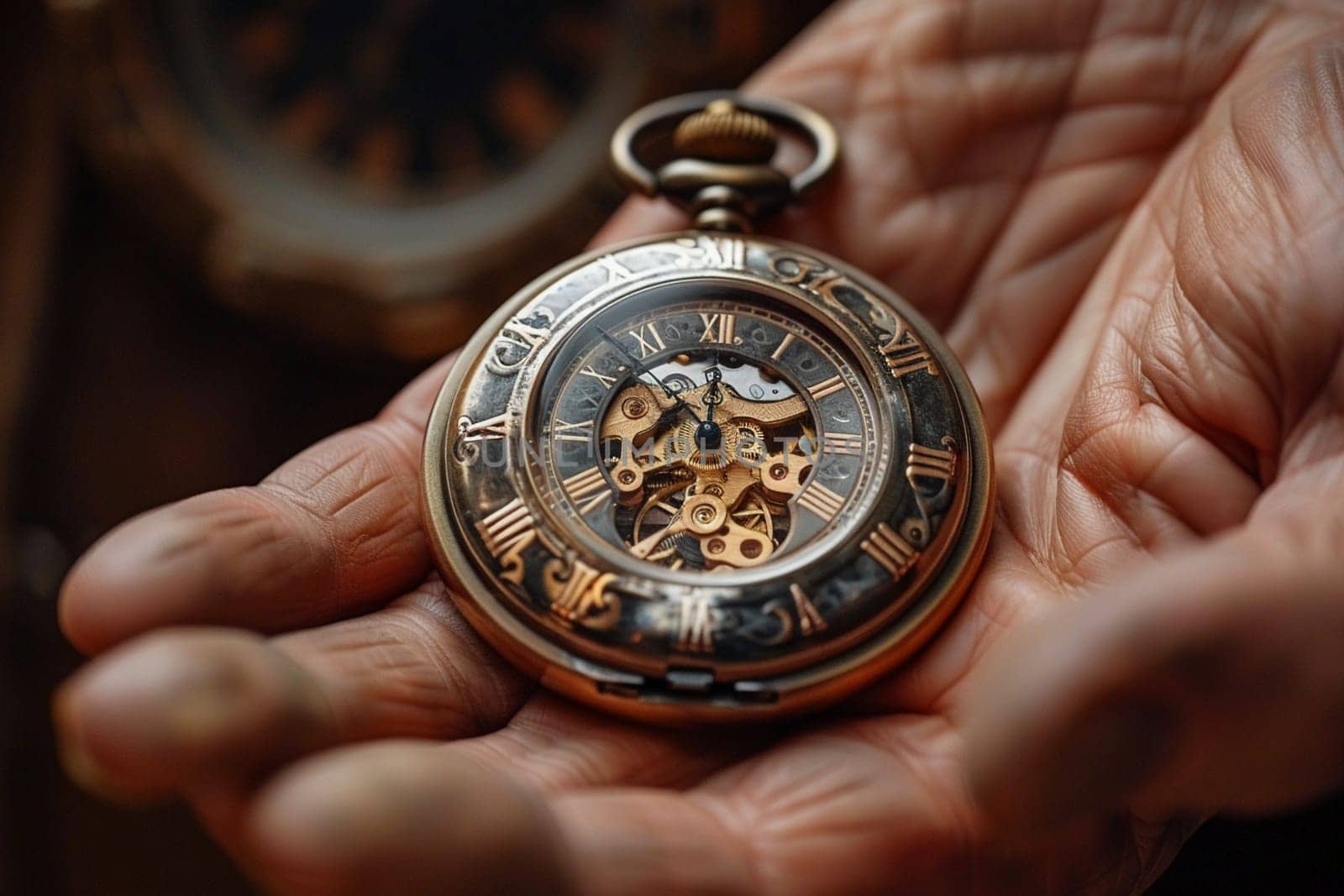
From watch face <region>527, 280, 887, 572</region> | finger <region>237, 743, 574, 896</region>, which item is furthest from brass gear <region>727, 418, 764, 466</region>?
finger <region>237, 743, 574, 896</region>

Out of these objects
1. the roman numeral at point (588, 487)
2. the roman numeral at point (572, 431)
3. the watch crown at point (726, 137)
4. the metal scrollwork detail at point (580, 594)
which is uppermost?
the watch crown at point (726, 137)

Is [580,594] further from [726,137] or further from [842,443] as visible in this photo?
[726,137]

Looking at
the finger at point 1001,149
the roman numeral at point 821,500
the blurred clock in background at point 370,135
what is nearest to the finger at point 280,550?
the roman numeral at point 821,500

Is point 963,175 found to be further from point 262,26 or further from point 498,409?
point 262,26

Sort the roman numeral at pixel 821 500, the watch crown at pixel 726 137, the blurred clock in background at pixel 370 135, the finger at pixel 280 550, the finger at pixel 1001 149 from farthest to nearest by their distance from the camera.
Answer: the blurred clock in background at pixel 370 135 → the finger at pixel 1001 149 → the watch crown at pixel 726 137 → the roman numeral at pixel 821 500 → the finger at pixel 280 550

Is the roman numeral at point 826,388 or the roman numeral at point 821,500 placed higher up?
the roman numeral at point 826,388

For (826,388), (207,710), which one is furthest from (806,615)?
(207,710)

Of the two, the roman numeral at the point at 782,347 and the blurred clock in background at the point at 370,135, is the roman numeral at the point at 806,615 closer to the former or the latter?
the roman numeral at the point at 782,347
